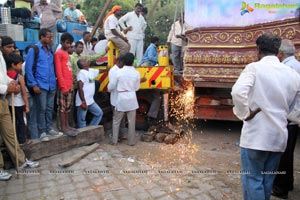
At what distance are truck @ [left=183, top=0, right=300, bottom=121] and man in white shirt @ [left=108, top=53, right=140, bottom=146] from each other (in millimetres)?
1071

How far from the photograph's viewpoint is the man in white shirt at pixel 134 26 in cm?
748

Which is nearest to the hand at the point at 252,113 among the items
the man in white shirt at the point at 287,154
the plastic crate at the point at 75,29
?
the man in white shirt at the point at 287,154

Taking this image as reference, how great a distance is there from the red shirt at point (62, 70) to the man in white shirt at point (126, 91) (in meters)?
0.95

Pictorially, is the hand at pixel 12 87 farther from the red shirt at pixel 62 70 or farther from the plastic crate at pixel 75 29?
the plastic crate at pixel 75 29

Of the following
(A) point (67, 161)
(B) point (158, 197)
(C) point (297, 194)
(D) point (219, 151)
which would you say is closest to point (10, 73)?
(A) point (67, 161)

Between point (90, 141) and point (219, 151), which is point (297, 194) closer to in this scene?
point (219, 151)

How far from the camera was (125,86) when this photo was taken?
5.37 meters

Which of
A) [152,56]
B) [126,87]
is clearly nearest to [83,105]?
[126,87]

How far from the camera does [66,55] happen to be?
4.68 m

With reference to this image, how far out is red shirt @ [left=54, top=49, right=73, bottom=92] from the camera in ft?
15.1

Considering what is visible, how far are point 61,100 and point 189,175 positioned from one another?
7.80ft

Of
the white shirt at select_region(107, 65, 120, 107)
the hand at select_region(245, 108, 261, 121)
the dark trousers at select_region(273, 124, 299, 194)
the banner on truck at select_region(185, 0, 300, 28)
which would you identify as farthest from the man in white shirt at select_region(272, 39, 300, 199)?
the white shirt at select_region(107, 65, 120, 107)

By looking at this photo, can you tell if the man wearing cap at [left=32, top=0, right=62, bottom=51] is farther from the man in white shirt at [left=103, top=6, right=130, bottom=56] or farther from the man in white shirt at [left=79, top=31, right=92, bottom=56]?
the man in white shirt at [left=103, top=6, right=130, bottom=56]

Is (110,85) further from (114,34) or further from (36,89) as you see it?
(114,34)
